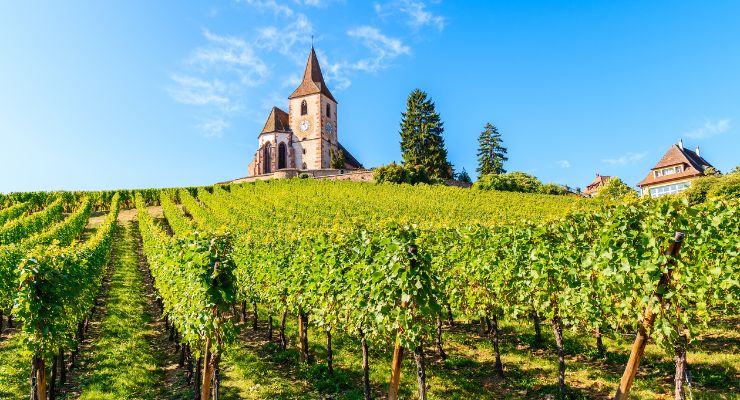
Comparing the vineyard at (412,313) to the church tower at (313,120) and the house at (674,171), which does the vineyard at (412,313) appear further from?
the church tower at (313,120)

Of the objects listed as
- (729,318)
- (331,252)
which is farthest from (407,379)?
(729,318)

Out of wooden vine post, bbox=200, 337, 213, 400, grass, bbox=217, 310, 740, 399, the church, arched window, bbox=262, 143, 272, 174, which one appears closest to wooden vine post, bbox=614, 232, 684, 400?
grass, bbox=217, 310, 740, 399

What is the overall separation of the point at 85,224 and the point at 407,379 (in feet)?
135

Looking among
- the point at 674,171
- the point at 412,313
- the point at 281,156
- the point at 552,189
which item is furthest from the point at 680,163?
the point at 412,313

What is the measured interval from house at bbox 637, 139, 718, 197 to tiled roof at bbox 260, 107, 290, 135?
50596mm

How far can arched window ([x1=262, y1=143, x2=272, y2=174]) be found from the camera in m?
67.8

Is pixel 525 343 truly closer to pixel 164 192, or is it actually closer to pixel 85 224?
pixel 85 224

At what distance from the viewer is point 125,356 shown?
12.4m

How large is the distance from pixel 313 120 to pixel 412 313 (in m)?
62.8

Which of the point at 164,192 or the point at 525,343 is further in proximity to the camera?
the point at 164,192

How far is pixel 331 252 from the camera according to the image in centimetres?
1057

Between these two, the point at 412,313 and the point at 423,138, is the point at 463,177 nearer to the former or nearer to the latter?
the point at 423,138

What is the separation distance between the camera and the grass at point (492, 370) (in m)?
9.76

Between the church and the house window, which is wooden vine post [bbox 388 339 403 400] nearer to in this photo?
the house window
